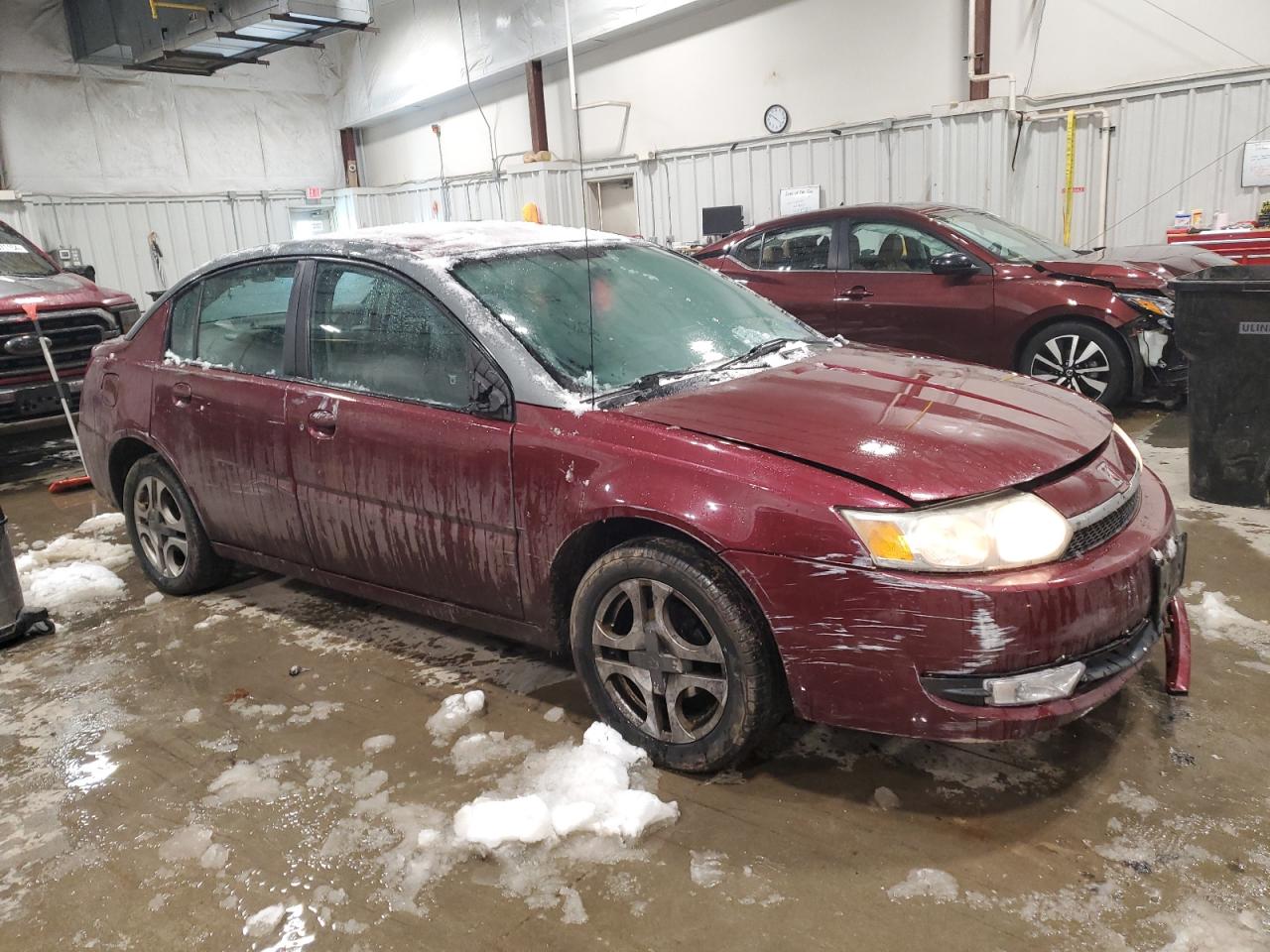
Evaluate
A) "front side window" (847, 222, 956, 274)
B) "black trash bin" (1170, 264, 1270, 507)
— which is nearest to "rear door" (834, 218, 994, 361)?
"front side window" (847, 222, 956, 274)

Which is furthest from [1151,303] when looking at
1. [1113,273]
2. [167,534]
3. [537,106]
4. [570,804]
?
[537,106]

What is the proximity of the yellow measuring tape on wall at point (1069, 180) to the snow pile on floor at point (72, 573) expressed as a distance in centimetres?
850

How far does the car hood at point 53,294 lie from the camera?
688 cm

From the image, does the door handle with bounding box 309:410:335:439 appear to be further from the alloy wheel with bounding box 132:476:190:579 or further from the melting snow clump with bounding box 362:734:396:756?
the alloy wheel with bounding box 132:476:190:579

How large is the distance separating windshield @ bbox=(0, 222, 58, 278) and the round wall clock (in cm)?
750

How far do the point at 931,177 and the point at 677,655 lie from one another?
852 cm

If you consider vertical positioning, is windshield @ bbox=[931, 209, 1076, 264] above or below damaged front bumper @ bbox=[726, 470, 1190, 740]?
above

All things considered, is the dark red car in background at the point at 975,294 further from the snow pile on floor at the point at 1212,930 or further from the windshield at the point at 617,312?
the snow pile on floor at the point at 1212,930

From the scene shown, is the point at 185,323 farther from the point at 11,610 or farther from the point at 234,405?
the point at 11,610

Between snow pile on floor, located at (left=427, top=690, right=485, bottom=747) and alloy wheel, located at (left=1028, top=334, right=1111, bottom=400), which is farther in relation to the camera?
alloy wheel, located at (left=1028, top=334, right=1111, bottom=400)

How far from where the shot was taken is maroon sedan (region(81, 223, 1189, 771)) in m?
2.10

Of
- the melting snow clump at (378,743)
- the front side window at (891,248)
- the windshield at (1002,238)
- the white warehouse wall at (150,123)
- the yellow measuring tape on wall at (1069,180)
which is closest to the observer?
the melting snow clump at (378,743)

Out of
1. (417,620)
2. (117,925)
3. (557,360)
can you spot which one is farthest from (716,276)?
(117,925)

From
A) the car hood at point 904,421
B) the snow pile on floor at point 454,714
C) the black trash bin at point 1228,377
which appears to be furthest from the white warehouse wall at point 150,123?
the black trash bin at point 1228,377
